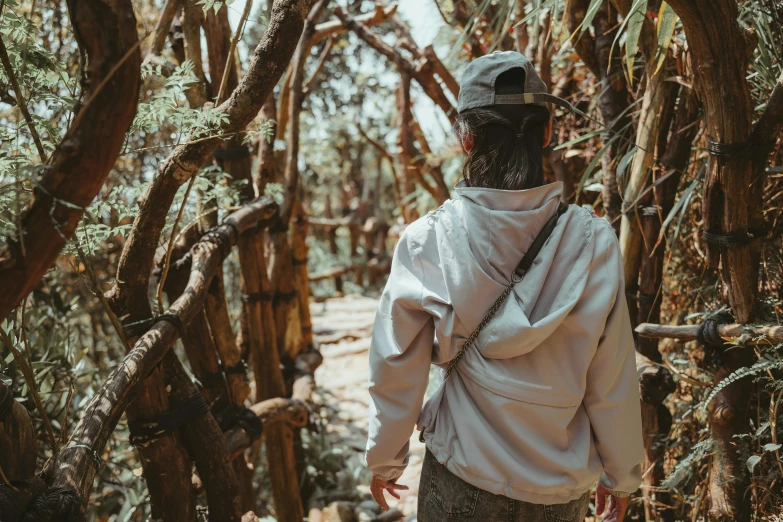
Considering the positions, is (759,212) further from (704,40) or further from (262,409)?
(262,409)

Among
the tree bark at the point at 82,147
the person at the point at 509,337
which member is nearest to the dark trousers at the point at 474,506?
the person at the point at 509,337

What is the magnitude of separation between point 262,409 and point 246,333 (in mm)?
628

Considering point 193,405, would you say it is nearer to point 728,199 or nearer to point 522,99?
point 522,99

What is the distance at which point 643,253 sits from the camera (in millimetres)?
2252

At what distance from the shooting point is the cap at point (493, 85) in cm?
132

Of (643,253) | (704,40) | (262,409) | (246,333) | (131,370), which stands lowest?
(262,409)

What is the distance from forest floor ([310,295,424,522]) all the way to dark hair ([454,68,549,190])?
246 centimetres

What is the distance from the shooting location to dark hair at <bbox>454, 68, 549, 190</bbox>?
4.34ft

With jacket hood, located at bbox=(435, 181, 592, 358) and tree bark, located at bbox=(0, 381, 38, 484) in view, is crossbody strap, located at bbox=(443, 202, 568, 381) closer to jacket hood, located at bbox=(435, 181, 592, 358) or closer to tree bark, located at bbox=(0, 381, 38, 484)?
jacket hood, located at bbox=(435, 181, 592, 358)

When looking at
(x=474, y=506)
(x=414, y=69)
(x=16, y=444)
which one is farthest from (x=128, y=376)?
(x=414, y=69)

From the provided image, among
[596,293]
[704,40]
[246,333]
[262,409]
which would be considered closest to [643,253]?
[704,40]

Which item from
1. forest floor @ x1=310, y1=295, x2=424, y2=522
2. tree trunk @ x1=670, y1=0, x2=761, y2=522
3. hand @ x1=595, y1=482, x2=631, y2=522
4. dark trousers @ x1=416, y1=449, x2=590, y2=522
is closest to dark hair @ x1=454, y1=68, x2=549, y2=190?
tree trunk @ x1=670, y1=0, x2=761, y2=522

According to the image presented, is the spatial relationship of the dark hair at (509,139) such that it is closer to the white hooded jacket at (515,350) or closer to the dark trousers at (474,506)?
the white hooded jacket at (515,350)

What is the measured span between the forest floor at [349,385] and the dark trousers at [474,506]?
201 cm
